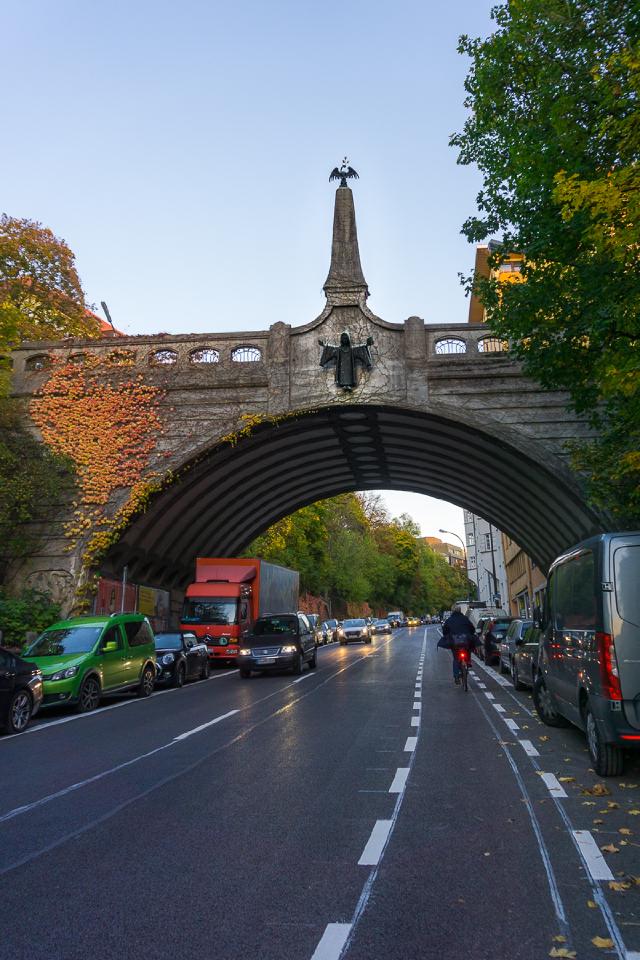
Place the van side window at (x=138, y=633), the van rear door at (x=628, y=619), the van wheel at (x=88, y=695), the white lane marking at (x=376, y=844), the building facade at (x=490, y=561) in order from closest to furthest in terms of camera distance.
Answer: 1. the white lane marking at (x=376, y=844)
2. the van rear door at (x=628, y=619)
3. the van wheel at (x=88, y=695)
4. the van side window at (x=138, y=633)
5. the building facade at (x=490, y=561)

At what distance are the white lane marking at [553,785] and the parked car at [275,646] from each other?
45.2 feet

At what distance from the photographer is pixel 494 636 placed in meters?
24.6

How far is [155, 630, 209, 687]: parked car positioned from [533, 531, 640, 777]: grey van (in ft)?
39.8

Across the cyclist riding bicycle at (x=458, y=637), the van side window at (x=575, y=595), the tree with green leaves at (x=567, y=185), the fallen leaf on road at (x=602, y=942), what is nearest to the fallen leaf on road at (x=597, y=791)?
the van side window at (x=575, y=595)

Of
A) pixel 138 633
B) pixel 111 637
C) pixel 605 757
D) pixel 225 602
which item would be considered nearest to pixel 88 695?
pixel 111 637

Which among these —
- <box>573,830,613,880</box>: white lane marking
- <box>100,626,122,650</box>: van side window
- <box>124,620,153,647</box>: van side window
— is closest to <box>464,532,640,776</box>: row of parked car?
<box>573,830,613,880</box>: white lane marking

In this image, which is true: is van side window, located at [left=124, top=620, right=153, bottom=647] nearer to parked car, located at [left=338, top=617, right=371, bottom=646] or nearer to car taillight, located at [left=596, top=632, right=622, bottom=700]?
car taillight, located at [left=596, top=632, right=622, bottom=700]

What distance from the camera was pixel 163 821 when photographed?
237 inches

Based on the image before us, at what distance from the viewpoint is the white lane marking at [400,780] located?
23.3 ft

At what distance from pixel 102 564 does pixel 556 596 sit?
1920cm

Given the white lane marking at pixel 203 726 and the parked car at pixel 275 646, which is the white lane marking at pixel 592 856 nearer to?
the white lane marking at pixel 203 726

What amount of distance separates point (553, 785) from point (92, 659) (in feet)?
32.1

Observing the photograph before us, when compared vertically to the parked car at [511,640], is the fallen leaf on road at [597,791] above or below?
below

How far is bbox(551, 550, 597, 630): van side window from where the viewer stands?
309 inches
